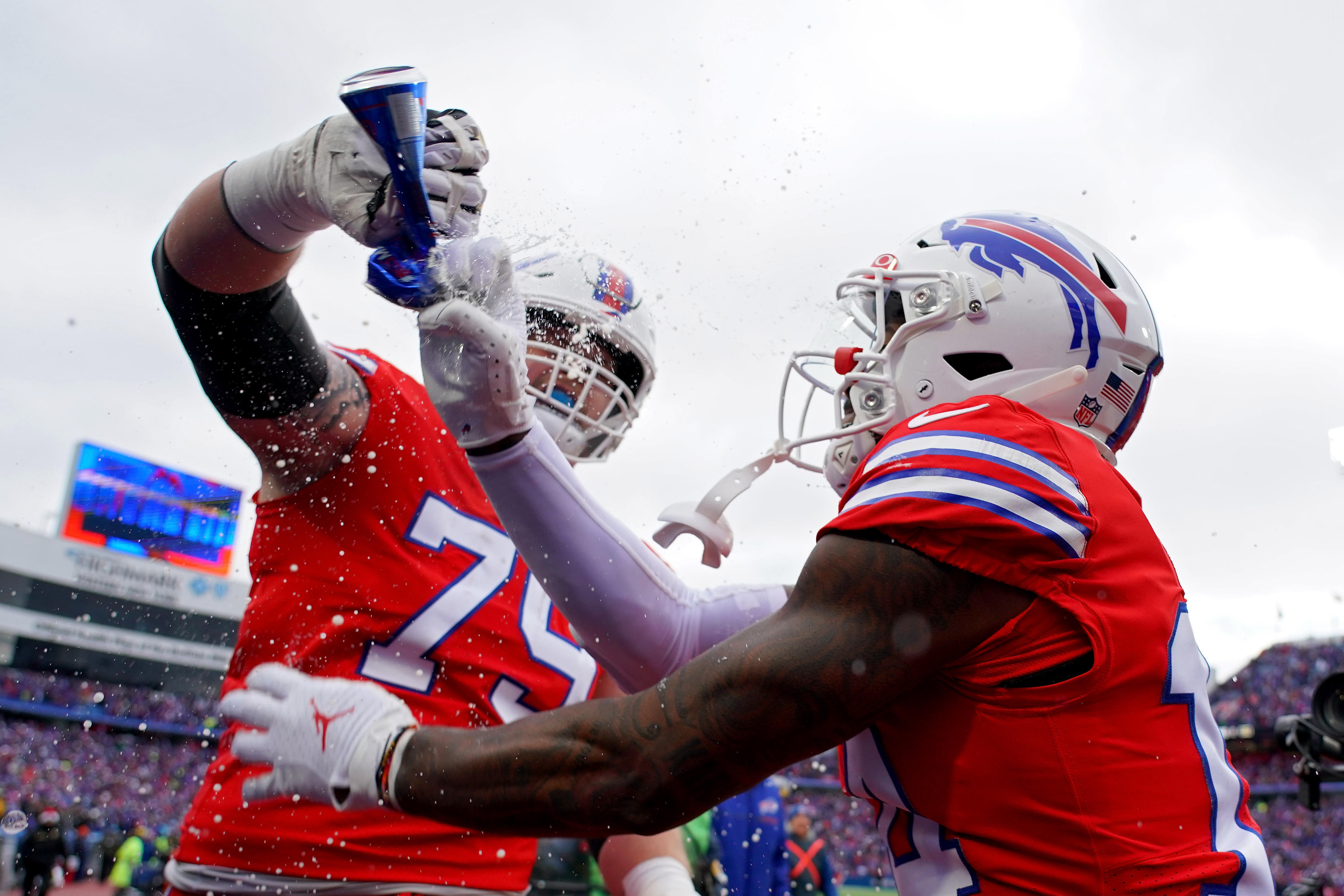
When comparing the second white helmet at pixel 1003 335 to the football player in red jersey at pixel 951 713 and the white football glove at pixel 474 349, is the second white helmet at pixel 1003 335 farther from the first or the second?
the white football glove at pixel 474 349

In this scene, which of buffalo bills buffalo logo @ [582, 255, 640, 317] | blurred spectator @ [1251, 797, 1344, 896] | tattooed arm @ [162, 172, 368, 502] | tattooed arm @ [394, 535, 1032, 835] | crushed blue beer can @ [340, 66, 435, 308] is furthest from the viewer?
blurred spectator @ [1251, 797, 1344, 896]

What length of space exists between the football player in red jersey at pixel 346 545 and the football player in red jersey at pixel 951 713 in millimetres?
508

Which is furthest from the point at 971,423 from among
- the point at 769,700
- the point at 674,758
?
the point at 674,758

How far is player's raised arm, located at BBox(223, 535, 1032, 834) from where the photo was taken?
1307mm

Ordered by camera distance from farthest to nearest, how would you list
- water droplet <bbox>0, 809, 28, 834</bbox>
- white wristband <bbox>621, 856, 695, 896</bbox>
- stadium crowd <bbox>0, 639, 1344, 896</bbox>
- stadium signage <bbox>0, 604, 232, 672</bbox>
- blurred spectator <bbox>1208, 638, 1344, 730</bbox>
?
stadium signage <bbox>0, 604, 232, 672</bbox>, blurred spectator <bbox>1208, 638, 1344, 730</bbox>, stadium crowd <bbox>0, 639, 1344, 896</bbox>, water droplet <bbox>0, 809, 28, 834</bbox>, white wristband <bbox>621, 856, 695, 896</bbox>

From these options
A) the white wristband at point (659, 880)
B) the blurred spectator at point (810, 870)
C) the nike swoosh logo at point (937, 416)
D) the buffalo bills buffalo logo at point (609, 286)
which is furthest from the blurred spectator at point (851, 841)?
the nike swoosh logo at point (937, 416)

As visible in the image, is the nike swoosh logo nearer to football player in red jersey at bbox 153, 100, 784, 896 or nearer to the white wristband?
football player in red jersey at bbox 153, 100, 784, 896

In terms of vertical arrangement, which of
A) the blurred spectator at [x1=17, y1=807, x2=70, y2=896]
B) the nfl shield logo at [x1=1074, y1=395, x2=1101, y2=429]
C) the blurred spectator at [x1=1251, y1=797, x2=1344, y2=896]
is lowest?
the blurred spectator at [x1=1251, y1=797, x2=1344, y2=896]

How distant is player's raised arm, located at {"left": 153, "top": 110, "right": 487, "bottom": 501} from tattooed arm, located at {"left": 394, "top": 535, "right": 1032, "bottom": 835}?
1.01 metres

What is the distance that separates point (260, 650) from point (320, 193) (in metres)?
1.03

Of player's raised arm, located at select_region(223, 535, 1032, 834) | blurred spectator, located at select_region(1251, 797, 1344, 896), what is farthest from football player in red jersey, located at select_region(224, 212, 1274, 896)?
blurred spectator, located at select_region(1251, 797, 1344, 896)

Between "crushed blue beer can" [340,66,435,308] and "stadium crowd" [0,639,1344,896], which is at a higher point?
"crushed blue beer can" [340,66,435,308]

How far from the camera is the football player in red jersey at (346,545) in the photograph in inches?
76.4

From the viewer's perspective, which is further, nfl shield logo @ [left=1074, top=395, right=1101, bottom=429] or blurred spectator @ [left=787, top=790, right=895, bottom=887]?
blurred spectator @ [left=787, top=790, right=895, bottom=887]
